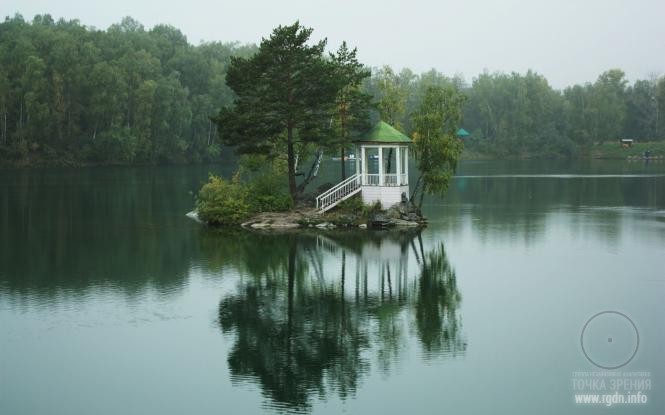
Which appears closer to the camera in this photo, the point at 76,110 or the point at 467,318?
the point at 467,318

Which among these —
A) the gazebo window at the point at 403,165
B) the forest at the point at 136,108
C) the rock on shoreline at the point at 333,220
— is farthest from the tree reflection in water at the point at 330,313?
the forest at the point at 136,108

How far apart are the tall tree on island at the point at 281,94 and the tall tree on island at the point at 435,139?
5.27 meters

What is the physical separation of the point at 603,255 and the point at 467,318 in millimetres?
13218

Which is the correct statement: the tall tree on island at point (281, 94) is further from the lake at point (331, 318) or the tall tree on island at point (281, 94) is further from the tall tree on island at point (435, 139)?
the lake at point (331, 318)

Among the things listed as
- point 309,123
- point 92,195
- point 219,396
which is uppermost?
point 309,123

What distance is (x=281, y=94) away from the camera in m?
45.2

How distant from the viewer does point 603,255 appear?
115ft

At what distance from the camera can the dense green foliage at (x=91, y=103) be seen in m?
103

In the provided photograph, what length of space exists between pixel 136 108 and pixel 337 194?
7245cm

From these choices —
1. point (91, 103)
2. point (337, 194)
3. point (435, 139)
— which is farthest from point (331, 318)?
point (91, 103)

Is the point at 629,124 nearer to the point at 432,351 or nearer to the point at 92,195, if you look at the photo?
the point at 92,195

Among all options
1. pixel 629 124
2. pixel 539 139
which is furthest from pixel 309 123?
pixel 629 124

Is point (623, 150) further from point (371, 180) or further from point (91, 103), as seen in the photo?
point (371, 180)

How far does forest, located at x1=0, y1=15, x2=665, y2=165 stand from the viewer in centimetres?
10369
